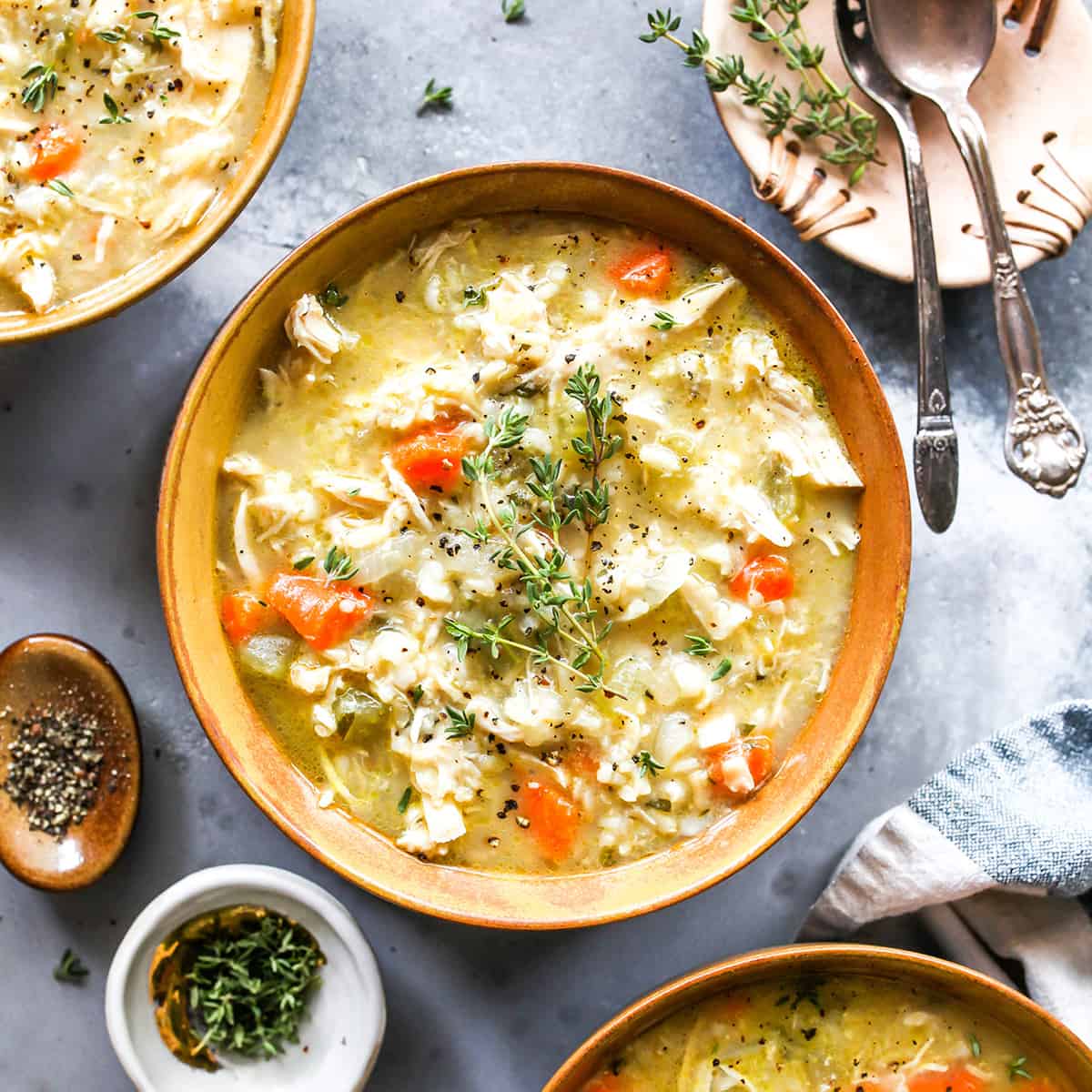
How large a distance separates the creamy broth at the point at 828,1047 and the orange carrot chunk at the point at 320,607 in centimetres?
132

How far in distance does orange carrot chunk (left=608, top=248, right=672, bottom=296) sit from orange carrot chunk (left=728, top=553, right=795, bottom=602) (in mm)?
745

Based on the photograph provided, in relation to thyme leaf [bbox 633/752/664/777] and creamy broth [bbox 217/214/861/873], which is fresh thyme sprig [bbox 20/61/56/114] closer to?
creamy broth [bbox 217/214/861/873]

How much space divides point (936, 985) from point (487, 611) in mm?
1528

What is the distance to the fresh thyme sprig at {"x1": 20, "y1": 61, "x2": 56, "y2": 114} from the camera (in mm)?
3072

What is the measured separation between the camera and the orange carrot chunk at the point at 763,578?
315 centimetres

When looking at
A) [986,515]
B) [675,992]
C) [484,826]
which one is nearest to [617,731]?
[484,826]

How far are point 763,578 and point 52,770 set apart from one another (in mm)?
2022

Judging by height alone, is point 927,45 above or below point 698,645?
above

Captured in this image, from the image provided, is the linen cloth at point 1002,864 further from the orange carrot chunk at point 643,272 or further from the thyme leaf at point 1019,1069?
the orange carrot chunk at point 643,272

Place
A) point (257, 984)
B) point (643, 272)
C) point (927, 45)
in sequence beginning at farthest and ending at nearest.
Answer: point (927, 45) < point (257, 984) < point (643, 272)

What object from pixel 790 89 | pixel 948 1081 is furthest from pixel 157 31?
pixel 948 1081

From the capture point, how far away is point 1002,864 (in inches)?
133

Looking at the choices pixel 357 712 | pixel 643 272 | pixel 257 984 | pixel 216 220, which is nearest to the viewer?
pixel 216 220

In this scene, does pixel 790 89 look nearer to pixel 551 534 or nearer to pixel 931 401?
pixel 931 401
